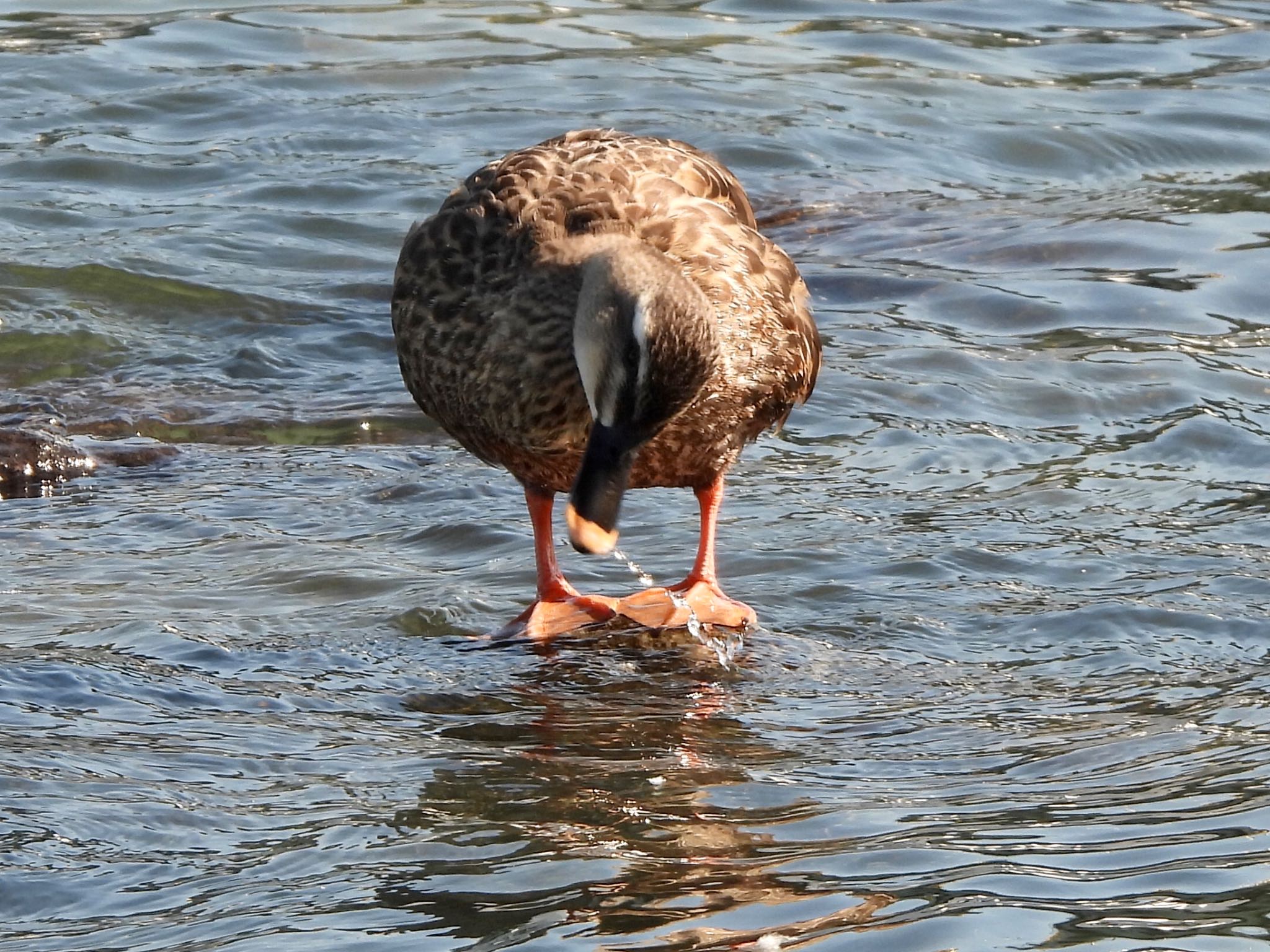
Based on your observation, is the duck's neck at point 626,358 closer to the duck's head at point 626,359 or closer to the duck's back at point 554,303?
the duck's head at point 626,359

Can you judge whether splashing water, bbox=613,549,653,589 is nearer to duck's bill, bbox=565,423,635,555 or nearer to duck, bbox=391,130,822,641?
duck, bbox=391,130,822,641

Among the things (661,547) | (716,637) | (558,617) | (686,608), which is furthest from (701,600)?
(661,547)

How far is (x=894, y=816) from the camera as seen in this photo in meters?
4.51

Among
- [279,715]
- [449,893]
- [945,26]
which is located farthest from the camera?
[945,26]

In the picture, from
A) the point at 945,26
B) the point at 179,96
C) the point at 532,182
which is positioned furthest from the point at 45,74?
the point at 532,182

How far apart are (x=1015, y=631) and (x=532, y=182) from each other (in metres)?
1.98

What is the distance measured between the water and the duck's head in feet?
1.94

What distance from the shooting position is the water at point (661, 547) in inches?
163

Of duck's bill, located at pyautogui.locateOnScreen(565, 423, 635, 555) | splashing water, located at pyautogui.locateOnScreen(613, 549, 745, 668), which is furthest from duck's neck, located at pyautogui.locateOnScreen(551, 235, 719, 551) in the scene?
splashing water, located at pyautogui.locateOnScreen(613, 549, 745, 668)

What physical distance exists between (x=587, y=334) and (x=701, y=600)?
1151 mm

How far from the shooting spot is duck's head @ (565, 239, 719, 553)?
5.09 metres

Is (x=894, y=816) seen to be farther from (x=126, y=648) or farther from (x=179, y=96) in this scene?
(x=179, y=96)

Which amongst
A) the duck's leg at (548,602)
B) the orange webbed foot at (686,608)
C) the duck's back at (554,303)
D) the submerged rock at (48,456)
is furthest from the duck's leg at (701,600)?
the submerged rock at (48,456)

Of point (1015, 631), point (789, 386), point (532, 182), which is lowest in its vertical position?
point (1015, 631)
